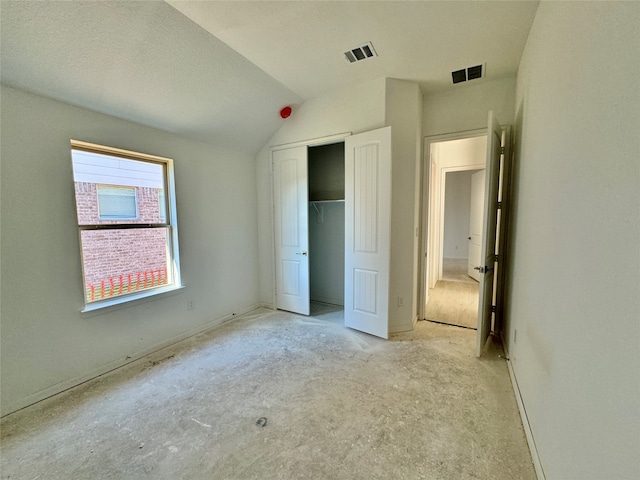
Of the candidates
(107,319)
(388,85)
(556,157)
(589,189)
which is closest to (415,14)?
(388,85)

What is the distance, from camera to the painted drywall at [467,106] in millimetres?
2812

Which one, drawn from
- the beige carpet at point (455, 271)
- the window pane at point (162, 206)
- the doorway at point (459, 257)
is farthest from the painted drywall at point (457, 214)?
the window pane at point (162, 206)

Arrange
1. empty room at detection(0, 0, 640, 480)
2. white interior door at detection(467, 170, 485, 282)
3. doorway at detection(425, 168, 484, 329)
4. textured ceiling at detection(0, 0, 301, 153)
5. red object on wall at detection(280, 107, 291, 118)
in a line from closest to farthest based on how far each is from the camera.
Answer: empty room at detection(0, 0, 640, 480), textured ceiling at detection(0, 0, 301, 153), red object on wall at detection(280, 107, 291, 118), doorway at detection(425, 168, 484, 329), white interior door at detection(467, 170, 485, 282)

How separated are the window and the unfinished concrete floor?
81 centimetres

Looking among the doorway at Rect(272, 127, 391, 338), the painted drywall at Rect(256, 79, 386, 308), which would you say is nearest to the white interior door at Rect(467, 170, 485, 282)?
the doorway at Rect(272, 127, 391, 338)

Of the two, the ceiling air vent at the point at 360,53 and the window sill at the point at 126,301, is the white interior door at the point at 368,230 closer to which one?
the ceiling air vent at the point at 360,53

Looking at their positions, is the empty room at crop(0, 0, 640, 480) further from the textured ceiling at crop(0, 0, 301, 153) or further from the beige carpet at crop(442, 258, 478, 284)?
the beige carpet at crop(442, 258, 478, 284)

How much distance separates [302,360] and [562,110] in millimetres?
2606

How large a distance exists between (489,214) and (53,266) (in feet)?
12.4

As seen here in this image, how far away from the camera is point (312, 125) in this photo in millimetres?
3359

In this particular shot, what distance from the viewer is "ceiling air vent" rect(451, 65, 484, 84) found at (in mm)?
2607

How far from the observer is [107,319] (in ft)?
7.80

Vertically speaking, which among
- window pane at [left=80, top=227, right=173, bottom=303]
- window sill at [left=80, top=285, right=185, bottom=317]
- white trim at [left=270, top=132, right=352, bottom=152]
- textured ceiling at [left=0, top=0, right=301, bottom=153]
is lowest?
window sill at [left=80, top=285, right=185, bottom=317]

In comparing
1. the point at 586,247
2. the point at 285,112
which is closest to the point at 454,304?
the point at 586,247
